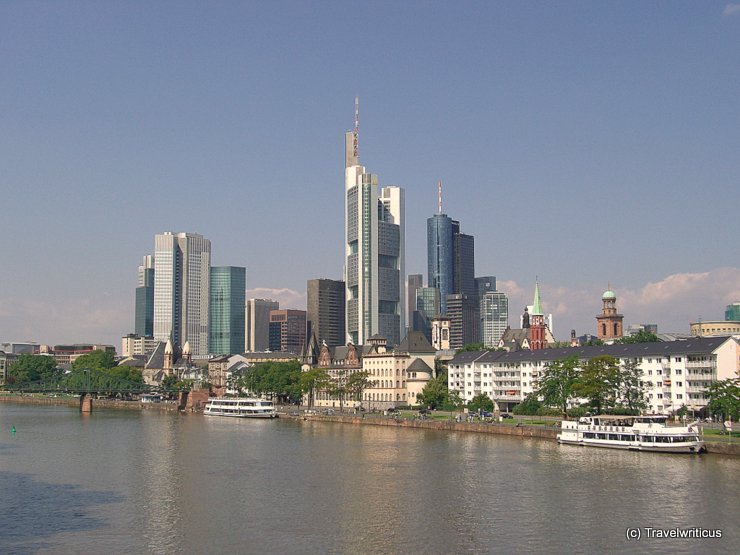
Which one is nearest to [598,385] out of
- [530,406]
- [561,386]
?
[561,386]

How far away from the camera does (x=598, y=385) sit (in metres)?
134

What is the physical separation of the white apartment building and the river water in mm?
33840

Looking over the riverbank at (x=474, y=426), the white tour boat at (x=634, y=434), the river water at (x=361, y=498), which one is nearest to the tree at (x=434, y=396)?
the riverbank at (x=474, y=426)

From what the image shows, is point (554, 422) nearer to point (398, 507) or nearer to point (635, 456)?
point (635, 456)

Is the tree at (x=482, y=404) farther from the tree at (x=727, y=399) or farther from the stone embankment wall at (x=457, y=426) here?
the tree at (x=727, y=399)

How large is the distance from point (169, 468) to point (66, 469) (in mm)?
11238

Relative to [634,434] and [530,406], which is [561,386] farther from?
[634,434]

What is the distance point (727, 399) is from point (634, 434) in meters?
12.2

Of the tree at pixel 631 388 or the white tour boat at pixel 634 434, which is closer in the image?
the white tour boat at pixel 634 434

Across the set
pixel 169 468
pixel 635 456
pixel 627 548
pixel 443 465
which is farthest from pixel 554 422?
pixel 627 548

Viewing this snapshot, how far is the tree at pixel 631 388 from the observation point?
13932 centimetres

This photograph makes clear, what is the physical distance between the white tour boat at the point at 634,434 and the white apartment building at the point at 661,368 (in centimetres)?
2350

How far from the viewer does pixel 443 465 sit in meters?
97.4

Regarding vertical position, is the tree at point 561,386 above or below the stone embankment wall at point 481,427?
above
